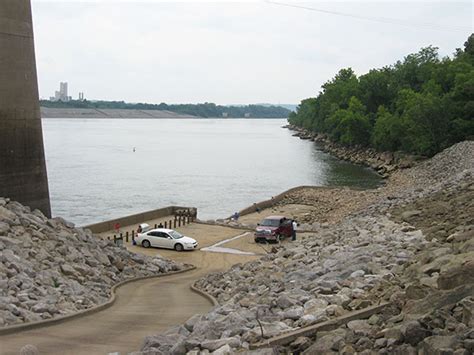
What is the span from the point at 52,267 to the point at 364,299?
8.89m

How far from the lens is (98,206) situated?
50000mm

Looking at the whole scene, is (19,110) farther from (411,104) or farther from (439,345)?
(411,104)

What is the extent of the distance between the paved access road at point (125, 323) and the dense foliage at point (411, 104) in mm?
60536

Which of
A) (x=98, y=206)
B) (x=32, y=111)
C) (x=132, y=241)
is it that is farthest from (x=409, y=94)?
(x=32, y=111)

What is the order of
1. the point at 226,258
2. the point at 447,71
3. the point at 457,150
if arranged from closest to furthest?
the point at 226,258 < the point at 457,150 < the point at 447,71

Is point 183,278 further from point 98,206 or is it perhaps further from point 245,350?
point 98,206

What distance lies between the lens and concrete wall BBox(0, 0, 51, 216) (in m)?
19.2

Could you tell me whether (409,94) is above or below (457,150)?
above

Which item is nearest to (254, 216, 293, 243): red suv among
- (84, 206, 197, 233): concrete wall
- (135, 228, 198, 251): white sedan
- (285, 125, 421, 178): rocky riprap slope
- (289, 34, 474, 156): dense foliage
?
(135, 228, 198, 251): white sedan

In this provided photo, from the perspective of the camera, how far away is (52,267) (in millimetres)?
15258

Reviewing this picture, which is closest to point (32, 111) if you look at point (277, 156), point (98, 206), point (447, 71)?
point (98, 206)

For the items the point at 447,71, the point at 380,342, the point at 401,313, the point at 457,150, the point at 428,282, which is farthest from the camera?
the point at 447,71

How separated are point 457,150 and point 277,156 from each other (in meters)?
49.2

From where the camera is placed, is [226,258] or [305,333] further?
[226,258]
